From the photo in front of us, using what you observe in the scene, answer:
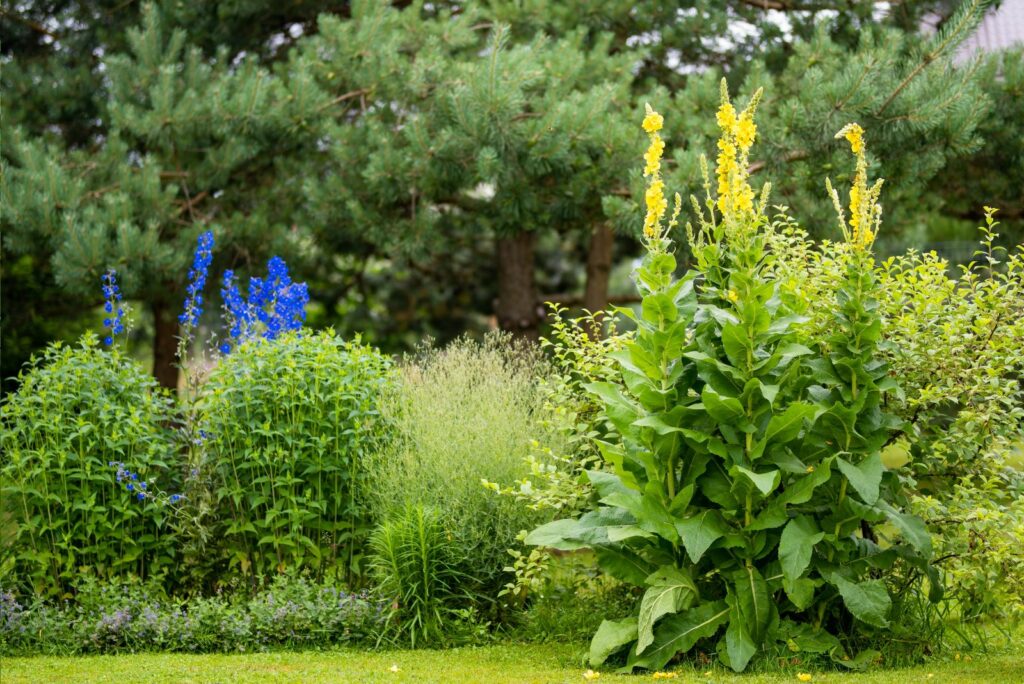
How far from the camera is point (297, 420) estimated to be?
17.7 feet

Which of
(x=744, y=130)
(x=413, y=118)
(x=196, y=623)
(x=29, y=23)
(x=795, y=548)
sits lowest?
(x=196, y=623)

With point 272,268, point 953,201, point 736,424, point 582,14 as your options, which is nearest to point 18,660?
point 272,268

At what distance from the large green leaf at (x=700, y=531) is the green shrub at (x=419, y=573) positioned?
3.99ft

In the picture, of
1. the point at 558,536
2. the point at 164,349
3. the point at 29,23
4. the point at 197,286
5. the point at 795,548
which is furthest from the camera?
the point at 164,349

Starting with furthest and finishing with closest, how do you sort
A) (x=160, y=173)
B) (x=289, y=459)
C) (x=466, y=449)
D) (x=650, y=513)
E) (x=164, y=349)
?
(x=164, y=349)
(x=160, y=173)
(x=289, y=459)
(x=466, y=449)
(x=650, y=513)

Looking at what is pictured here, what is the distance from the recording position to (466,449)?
511 cm

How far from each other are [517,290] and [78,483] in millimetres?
5772

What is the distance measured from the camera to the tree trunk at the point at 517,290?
10516 millimetres

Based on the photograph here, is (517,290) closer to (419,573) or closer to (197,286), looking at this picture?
(197,286)

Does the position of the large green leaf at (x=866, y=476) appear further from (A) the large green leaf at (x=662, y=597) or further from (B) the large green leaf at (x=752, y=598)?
(A) the large green leaf at (x=662, y=597)

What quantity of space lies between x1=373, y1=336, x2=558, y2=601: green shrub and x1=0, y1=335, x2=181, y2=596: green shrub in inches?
47.3

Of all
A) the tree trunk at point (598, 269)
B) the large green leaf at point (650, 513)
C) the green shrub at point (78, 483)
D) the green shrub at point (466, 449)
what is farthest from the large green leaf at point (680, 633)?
the tree trunk at point (598, 269)

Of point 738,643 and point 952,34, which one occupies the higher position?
point 952,34

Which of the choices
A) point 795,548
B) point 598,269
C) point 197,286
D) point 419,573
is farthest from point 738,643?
point 598,269
